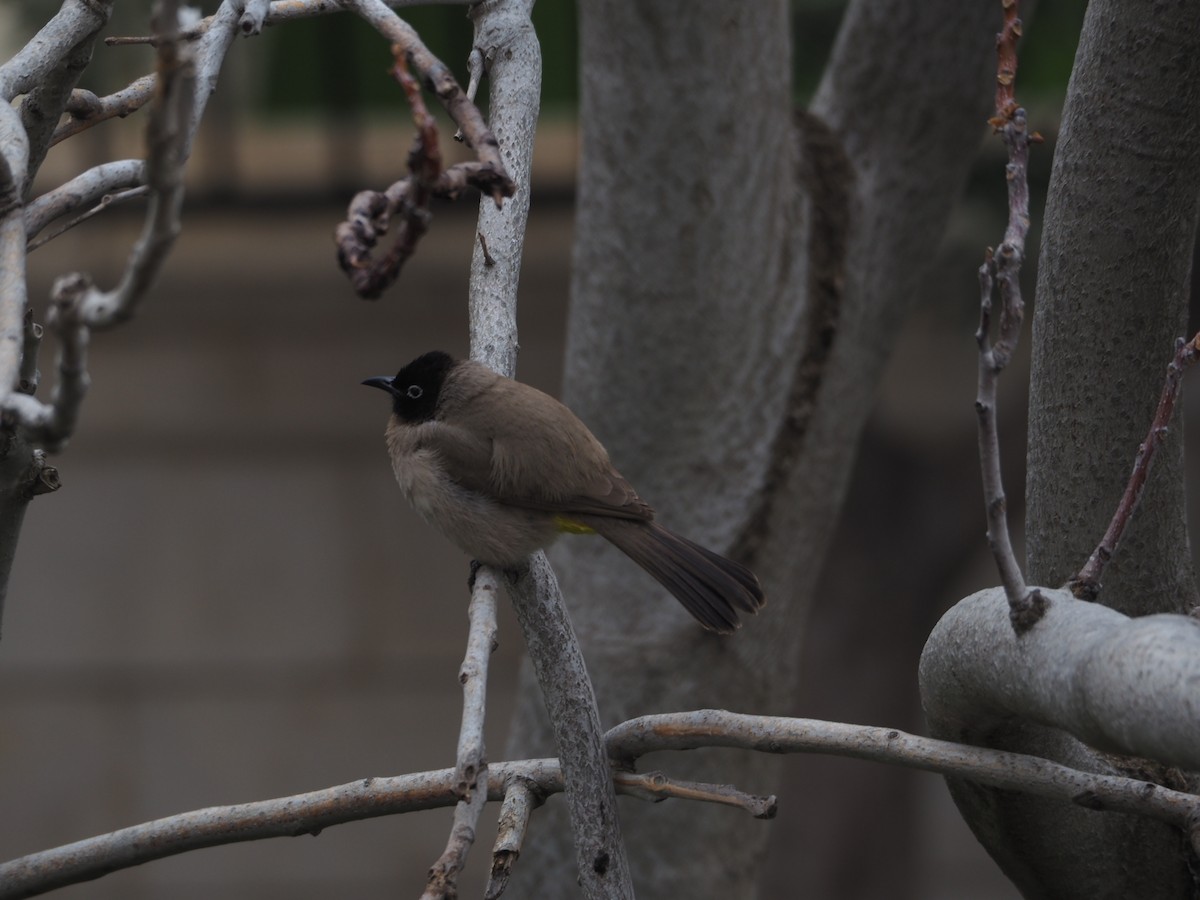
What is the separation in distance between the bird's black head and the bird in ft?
0.15

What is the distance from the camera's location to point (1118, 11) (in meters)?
2.12

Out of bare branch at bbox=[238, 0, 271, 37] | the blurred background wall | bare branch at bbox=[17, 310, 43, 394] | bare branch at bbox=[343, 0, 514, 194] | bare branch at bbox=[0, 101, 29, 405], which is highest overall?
bare branch at bbox=[238, 0, 271, 37]

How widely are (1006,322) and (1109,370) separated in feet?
→ 2.29

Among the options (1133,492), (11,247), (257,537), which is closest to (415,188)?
(11,247)

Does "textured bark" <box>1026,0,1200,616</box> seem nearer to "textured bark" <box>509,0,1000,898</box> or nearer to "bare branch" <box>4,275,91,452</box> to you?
"textured bark" <box>509,0,1000,898</box>

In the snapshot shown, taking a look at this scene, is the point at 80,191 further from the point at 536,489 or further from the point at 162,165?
the point at 536,489

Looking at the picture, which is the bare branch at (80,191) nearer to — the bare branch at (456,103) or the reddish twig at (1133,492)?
the bare branch at (456,103)

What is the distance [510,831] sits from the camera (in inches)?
72.8

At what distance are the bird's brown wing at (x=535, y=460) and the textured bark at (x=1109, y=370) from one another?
2.99 feet

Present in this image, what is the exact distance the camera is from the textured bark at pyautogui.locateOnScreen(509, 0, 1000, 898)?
3229 millimetres

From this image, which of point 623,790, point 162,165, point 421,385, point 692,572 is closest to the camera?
point 162,165

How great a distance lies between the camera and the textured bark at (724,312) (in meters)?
3.23

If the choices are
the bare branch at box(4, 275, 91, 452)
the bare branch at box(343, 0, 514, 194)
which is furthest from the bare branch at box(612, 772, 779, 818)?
the bare branch at box(4, 275, 91, 452)

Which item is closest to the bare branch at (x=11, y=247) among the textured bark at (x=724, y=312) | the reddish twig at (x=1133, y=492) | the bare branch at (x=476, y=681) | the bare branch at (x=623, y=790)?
the bare branch at (x=476, y=681)
